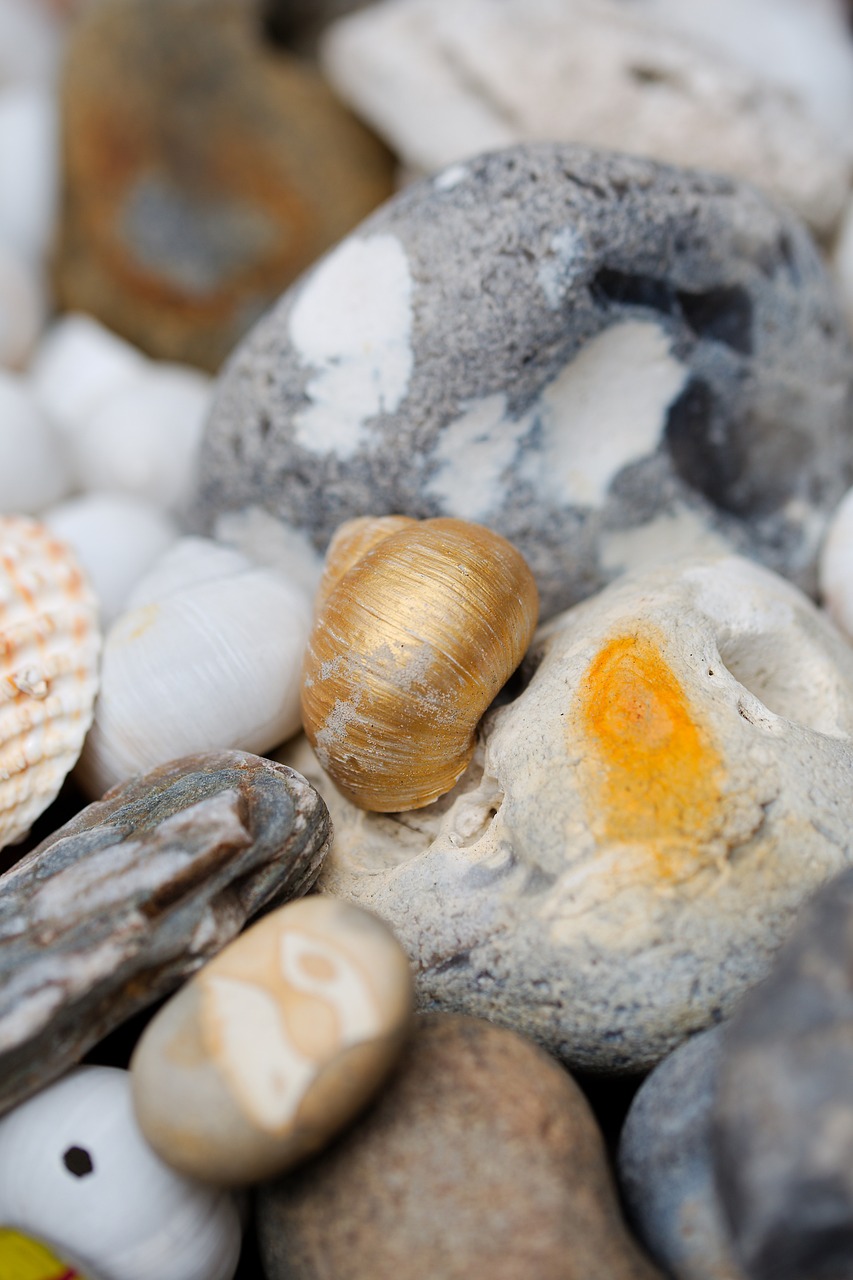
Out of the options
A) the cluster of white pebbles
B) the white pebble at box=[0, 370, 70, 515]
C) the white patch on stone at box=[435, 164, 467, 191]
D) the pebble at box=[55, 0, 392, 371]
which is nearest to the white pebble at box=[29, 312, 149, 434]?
the cluster of white pebbles

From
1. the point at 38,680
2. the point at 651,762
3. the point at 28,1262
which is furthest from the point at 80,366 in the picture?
the point at 28,1262

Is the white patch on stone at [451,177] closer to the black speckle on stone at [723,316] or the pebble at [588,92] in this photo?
the black speckle on stone at [723,316]

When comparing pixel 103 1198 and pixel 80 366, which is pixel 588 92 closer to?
pixel 80 366

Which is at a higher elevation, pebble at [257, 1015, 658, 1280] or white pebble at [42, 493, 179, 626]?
white pebble at [42, 493, 179, 626]

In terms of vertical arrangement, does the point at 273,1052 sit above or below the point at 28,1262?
above

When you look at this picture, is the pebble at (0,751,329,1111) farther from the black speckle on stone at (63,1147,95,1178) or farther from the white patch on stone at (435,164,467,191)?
the white patch on stone at (435,164,467,191)

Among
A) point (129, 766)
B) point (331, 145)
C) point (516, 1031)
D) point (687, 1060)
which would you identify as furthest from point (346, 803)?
point (331, 145)
